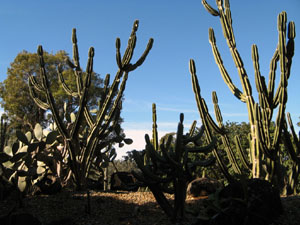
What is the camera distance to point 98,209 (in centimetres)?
486

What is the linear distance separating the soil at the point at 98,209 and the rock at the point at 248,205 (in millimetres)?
263

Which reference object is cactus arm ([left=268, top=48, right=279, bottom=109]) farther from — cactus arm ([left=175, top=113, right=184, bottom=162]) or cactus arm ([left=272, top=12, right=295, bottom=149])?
cactus arm ([left=175, top=113, right=184, bottom=162])

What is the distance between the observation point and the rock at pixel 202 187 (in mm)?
5516

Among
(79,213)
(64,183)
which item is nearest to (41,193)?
(64,183)

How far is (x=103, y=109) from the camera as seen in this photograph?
235 inches

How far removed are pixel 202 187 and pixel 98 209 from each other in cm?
189

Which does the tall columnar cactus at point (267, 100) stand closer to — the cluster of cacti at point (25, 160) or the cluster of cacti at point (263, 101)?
the cluster of cacti at point (263, 101)

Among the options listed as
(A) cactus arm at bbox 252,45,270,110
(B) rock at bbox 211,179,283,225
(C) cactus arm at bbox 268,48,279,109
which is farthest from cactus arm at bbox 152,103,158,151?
(B) rock at bbox 211,179,283,225

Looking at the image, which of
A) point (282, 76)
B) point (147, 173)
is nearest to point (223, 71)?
point (282, 76)

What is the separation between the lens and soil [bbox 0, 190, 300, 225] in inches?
172

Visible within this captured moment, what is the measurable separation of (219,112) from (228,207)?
8.57ft

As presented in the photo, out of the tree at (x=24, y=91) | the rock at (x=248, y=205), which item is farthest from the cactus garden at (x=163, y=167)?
the tree at (x=24, y=91)

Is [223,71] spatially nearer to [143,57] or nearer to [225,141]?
[225,141]

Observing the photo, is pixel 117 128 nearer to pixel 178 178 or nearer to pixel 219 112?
pixel 219 112
